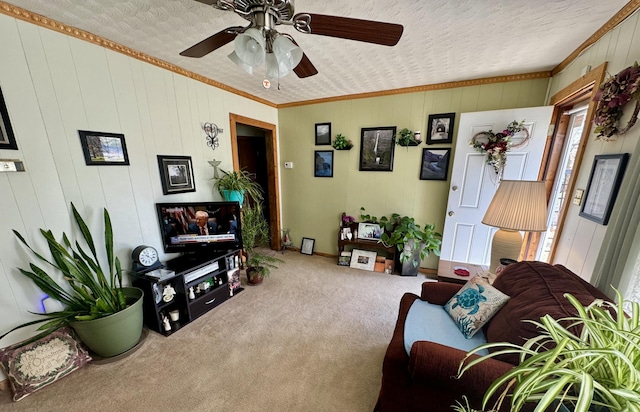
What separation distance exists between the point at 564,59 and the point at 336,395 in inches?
130

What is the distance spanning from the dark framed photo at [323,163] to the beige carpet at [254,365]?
1775mm

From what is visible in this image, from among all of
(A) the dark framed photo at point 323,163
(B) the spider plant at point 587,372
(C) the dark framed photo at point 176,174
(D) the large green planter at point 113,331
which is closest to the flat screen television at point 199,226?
(C) the dark framed photo at point 176,174

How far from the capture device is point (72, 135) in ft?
5.16

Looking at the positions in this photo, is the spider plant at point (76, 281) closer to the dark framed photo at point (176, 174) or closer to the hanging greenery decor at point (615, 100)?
the dark framed photo at point (176, 174)

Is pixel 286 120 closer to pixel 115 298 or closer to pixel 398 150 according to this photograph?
pixel 398 150

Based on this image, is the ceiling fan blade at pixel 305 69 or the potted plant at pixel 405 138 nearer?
the ceiling fan blade at pixel 305 69

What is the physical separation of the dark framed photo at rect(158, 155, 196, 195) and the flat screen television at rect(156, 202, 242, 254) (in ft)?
0.73

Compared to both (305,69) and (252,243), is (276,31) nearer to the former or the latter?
(305,69)

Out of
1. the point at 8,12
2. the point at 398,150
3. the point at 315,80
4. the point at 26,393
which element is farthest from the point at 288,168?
the point at 26,393

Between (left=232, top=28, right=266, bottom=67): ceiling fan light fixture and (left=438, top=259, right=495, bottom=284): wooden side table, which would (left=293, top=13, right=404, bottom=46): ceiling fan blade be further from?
(left=438, top=259, right=495, bottom=284): wooden side table

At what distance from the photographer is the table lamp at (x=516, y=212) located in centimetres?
158

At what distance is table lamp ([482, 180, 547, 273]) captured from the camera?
62.1 inches

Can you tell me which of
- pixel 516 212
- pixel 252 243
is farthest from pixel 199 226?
pixel 516 212

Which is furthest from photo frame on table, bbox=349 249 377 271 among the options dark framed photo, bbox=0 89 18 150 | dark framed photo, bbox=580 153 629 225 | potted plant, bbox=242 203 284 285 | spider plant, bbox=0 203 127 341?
dark framed photo, bbox=0 89 18 150
